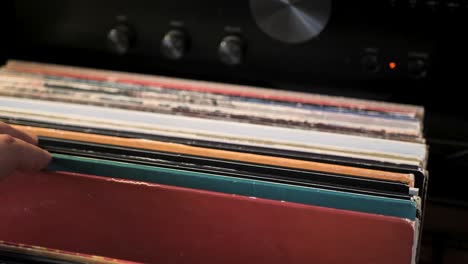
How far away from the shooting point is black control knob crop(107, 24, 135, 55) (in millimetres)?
800

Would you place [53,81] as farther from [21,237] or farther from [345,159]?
[345,159]

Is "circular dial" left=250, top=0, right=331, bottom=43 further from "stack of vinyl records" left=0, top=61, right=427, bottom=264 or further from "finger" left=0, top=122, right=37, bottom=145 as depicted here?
"finger" left=0, top=122, right=37, bottom=145

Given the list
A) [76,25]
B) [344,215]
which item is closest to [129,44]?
[76,25]

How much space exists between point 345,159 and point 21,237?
31cm

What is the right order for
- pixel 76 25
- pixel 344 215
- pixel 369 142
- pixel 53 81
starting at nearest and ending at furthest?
pixel 344 215 < pixel 369 142 < pixel 53 81 < pixel 76 25

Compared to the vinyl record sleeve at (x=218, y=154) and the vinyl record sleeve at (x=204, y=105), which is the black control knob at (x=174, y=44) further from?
the vinyl record sleeve at (x=218, y=154)

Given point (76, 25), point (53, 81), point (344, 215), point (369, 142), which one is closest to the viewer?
point (344, 215)

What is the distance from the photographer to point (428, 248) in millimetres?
778

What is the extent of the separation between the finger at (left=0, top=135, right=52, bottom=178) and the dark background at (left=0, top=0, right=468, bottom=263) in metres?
0.32

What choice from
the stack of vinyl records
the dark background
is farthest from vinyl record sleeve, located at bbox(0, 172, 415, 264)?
the dark background

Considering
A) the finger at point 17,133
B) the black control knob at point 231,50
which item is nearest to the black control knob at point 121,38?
the black control knob at point 231,50

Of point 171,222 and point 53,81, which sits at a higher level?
point 53,81

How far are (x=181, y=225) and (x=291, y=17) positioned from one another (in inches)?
12.8

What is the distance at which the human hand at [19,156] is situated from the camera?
1.71 feet
